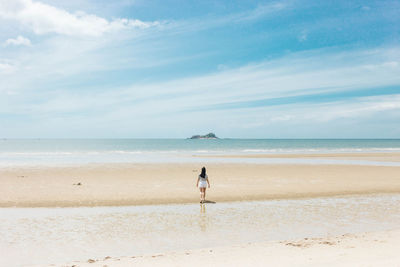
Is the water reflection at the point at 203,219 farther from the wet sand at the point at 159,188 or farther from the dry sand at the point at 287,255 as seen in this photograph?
the dry sand at the point at 287,255

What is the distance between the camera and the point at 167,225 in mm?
Result: 13070

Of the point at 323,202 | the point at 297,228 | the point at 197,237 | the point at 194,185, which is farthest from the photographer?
the point at 194,185

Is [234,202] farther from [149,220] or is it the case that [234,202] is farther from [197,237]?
[197,237]

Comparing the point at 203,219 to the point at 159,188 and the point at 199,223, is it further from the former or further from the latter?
the point at 159,188

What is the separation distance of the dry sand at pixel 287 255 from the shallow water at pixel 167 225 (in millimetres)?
894

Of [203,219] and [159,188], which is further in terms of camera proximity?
[159,188]

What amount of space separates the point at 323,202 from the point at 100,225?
11618 mm

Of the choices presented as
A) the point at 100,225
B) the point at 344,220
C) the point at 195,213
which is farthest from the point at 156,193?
the point at 344,220

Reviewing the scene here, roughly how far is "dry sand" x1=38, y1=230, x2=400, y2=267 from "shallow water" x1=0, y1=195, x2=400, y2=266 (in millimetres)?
894

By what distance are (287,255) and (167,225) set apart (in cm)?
554

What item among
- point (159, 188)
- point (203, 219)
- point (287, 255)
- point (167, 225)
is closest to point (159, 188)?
point (159, 188)

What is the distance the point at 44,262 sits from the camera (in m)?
9.01

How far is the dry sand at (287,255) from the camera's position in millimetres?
8258

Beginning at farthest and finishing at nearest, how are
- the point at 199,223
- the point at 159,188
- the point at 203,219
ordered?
the point at 159,188 → the point at 203,219 → the point at 199,223
